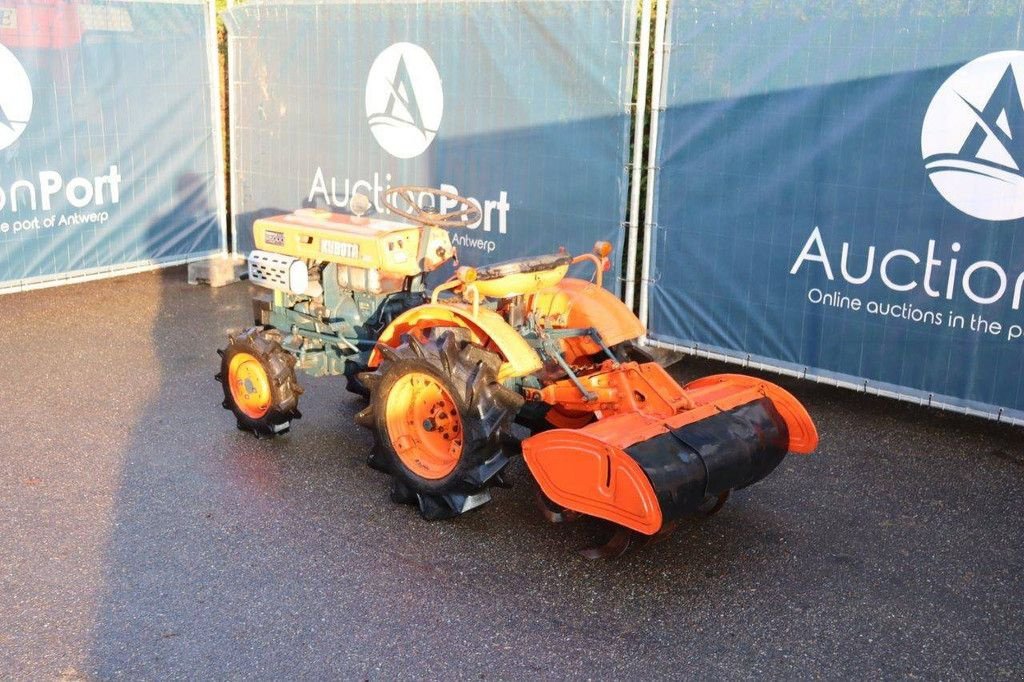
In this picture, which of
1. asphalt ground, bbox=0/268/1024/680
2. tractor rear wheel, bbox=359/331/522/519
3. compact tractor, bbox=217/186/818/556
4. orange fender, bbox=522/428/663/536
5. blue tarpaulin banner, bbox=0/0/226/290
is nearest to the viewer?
asphalt ground, bbox=0/268/1024/680

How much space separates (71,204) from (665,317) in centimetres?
502

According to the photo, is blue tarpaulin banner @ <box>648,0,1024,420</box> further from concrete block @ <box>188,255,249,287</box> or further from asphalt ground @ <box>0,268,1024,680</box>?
concrete block @ <box>188,255,249,287</box>

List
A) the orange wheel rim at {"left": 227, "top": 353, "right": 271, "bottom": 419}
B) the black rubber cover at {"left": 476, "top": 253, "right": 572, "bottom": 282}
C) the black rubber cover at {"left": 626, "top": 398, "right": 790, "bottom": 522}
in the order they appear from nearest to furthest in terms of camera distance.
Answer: the black rubber cover at {"left": 626, "top": 398, "right": 790, "bottom": 522}
the black rubber cover at {"left": 476, "top": 253, "right": 572, "bottom": 282}
the orange wheel rim at {"left": 227, "top": 353, "right": 271, "bottom": 419}

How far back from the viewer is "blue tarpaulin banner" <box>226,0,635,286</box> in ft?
23.9

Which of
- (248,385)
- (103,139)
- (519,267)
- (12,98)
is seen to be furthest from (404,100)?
(519,267)

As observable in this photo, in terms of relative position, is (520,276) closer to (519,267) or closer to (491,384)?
(519,267)

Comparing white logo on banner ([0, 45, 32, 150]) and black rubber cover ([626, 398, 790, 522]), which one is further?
→ white logo on banner ([0, 45, 32, 150])

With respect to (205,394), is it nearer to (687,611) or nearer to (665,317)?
(665,317)

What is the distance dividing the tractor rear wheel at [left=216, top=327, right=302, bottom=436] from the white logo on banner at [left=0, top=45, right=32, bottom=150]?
370 cm

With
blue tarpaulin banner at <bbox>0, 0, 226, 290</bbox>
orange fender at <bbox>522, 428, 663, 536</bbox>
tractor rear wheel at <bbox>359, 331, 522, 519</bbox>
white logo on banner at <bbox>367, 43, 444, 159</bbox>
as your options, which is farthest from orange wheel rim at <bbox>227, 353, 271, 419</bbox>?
blue tarpaulin banner at <bbox>0, 0, 226, 290</bbox>

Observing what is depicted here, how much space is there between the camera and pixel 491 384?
4.61 m

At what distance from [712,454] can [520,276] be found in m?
1.25

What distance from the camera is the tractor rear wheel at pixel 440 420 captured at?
15.1 feet

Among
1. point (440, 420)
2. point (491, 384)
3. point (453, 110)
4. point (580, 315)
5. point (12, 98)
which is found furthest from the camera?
point (12, 98)
